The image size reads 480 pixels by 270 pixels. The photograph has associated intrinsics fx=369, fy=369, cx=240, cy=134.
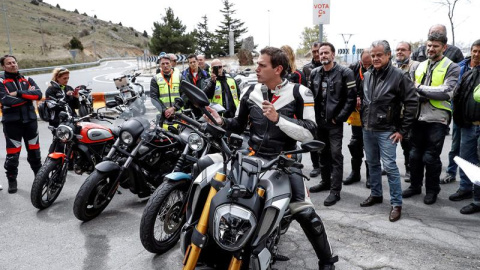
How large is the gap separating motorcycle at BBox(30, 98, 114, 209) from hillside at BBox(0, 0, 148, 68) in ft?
157

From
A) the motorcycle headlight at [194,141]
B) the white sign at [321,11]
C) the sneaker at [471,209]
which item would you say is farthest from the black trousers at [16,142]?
the sneaker at [471,209]

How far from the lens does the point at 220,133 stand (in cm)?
243

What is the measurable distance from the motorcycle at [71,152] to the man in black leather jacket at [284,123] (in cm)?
240

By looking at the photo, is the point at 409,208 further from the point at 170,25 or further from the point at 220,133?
the point at 170,25

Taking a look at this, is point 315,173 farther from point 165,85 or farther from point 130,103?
point 130,103

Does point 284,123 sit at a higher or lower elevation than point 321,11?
lower

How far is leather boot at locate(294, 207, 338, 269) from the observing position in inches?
106

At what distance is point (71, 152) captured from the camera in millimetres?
4746

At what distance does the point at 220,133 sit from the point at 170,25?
168 feet

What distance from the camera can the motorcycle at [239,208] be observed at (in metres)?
2.25

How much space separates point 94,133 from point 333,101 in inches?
121

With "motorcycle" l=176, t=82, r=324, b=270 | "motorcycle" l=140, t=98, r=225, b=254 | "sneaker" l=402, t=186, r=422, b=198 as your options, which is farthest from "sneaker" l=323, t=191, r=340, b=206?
"motorcycle" l=176, t=82, r=324, b=270

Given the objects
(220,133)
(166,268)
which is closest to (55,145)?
(166,268)

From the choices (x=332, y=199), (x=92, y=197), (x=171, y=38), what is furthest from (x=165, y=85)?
(x=171, y=38)
